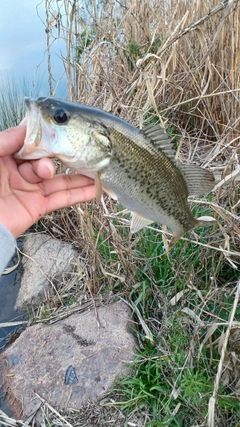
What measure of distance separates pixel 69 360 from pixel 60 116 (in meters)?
1.54

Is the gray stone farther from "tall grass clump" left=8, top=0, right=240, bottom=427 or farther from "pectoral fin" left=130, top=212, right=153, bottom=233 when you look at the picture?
"pectoral fin" left=130, top=212, right=153, bottom=233

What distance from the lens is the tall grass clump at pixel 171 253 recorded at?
2.05 m

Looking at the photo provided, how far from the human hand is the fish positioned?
108 mm

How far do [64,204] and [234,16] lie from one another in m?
2.41

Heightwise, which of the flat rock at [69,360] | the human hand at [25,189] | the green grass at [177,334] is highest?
the human hand at [25,189]

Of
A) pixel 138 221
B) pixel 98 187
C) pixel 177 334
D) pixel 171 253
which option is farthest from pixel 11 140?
pixel 171 253

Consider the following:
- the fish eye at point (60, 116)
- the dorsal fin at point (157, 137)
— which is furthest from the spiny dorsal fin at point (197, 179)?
the fish eye at point (60, 116)

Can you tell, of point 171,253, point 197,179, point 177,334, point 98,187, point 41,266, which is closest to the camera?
point 98,187

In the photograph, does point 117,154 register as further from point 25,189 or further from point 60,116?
point 25,189

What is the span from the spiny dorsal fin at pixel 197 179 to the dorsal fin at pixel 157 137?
5.4 inches

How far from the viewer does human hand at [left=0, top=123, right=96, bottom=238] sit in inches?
66.3

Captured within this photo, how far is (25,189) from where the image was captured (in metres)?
1.86

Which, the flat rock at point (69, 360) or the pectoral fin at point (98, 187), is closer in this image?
the pectoral fin at point (98, 187)

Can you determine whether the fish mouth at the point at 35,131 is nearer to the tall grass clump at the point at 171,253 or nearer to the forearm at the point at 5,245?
the forearm at the point at 5,245
